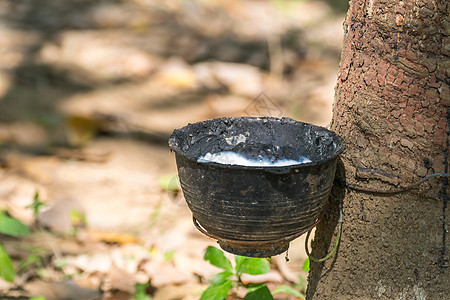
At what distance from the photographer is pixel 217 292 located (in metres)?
2.01

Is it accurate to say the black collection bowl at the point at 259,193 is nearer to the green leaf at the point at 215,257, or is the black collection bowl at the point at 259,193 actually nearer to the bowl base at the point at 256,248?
the bowl base at the point at 256,248

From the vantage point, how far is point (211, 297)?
78.5 inches

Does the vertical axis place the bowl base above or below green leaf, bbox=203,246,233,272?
above

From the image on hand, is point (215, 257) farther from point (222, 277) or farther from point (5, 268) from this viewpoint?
point (5, 268)

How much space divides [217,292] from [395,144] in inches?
33.1

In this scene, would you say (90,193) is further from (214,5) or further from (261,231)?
(214,5)

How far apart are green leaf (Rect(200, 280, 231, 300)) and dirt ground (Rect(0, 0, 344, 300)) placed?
0.61 m

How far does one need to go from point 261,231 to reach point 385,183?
1.52 ft

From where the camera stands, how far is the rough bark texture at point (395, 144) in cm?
165

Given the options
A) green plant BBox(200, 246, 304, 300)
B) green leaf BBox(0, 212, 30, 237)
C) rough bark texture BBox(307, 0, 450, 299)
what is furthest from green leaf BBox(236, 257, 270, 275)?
green leaf BBox(0, 212, 30, 237)

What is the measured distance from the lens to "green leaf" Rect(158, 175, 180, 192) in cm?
351

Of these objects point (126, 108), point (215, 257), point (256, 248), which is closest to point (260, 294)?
point (215, 257)

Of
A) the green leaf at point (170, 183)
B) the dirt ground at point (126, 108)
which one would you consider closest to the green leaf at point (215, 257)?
the dirt ground at point (126, 108)

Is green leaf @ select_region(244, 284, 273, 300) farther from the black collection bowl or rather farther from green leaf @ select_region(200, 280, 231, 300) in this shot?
the black collection bowl
